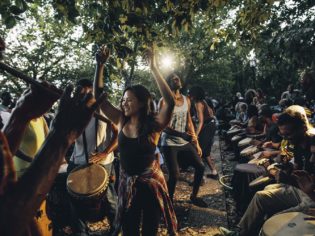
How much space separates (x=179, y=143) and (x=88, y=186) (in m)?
2.05

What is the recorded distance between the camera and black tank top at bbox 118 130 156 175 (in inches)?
126

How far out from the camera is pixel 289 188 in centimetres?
379

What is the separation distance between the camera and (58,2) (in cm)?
319

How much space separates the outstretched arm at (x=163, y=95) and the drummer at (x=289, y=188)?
1.50 meters

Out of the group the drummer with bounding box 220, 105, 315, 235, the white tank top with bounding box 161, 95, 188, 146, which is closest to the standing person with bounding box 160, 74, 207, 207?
the white tank top with bounding box 161, 95, 188, 146

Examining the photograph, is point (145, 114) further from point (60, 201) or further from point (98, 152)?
point (60, 201)

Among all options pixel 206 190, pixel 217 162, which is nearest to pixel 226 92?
pixel 217 162

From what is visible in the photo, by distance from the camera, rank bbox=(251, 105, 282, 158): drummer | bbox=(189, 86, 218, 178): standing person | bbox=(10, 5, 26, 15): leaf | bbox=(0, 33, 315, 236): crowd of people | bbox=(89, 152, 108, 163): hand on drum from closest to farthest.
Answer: bbox=(0, 33, 315, 236): crowd of people, bbox=(10, 5, 26, 15): leaf, bbox=(89, 152, 108, 163): hand on drum, bbox=(251, 105, 282, 158): drummer, bbox=(189, 86, 218, 178): standing person

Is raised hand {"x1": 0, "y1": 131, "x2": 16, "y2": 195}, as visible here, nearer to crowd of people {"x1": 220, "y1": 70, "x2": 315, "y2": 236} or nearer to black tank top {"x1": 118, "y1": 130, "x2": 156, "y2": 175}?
black tank top {"x1": 118, "y1": 130, "x2": 156, "y2": 175}

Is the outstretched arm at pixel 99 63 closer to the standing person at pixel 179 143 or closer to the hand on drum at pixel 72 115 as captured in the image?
the standing person at pixel 179 143

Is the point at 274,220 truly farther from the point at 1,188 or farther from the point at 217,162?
the point at 217,162

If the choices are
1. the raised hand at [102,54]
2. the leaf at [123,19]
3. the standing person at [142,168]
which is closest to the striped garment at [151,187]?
A: the standing person at [142,168]

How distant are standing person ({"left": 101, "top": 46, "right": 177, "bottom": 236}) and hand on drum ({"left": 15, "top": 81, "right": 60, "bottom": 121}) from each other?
62.2 inches

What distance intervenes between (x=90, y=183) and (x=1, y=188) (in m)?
2.48
